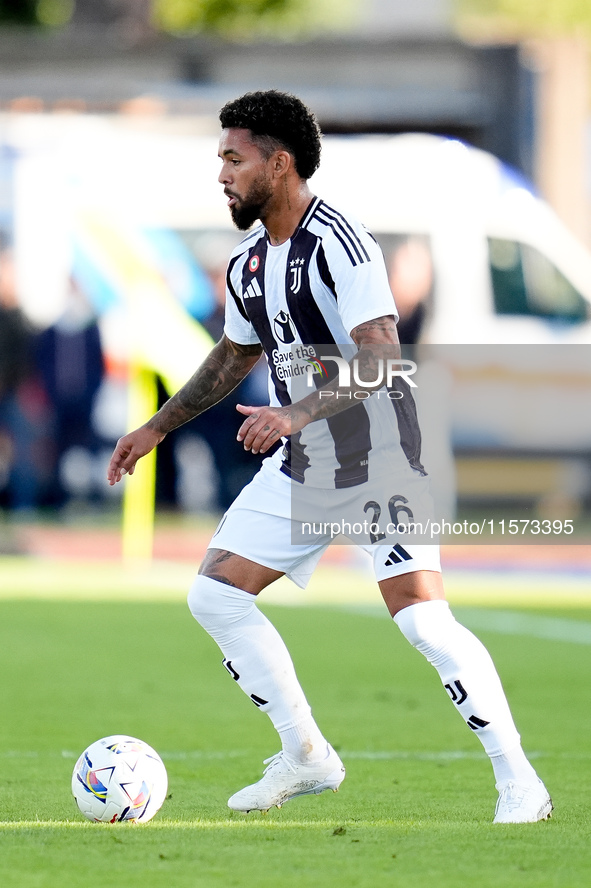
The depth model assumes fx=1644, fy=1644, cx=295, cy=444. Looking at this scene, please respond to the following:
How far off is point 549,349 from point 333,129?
6.09 metres

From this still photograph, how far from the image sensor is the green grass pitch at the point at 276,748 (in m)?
4.66

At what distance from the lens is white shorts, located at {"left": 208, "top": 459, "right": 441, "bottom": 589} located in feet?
17.9

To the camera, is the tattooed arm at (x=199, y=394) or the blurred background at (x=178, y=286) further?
the blurred background at (x=178, y=286)

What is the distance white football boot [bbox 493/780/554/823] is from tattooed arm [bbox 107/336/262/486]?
1.70 metres

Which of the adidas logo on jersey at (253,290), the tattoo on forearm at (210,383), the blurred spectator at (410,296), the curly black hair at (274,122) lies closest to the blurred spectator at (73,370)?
the blurred spectator at (410,296)

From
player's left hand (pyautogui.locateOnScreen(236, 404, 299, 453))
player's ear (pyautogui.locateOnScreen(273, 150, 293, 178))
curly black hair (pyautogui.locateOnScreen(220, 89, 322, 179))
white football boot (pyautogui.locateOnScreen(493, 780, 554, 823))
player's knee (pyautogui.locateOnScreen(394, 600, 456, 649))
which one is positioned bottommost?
white football boot (pyautogui.locateOnScreen(493, 780, 554, 823))

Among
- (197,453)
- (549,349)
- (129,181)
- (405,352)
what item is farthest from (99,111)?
(405,352)

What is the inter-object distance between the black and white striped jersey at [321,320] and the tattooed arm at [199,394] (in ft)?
0.77

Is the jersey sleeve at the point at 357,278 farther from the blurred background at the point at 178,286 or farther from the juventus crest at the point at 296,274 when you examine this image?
the blurred background at the point at 178,286

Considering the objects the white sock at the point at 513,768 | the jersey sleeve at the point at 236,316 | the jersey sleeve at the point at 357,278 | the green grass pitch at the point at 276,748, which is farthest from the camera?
the jersey sleeve at the point at 236,316

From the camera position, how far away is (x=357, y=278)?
5.26 m

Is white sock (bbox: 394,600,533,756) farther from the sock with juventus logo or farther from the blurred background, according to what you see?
the blurred background

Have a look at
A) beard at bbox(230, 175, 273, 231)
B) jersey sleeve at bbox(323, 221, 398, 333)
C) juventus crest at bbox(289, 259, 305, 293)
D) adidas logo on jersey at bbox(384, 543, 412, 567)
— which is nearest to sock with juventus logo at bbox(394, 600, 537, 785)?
adidas logo on jersey at bbox(384, 543, 412, 567)

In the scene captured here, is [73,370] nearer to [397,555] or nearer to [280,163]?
[280,163]
